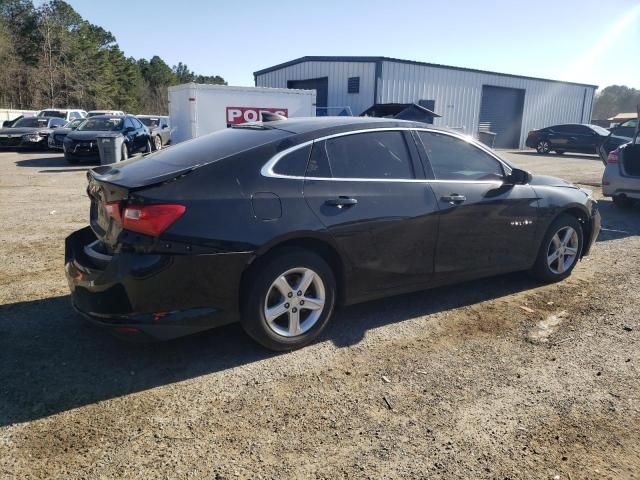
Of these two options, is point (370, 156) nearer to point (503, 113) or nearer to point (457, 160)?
point (457, 160)

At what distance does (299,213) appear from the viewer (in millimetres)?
3424

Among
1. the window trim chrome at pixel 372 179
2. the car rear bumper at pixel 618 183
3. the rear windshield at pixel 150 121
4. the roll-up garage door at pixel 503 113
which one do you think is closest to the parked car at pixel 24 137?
the rear windshield at pixel 150 121

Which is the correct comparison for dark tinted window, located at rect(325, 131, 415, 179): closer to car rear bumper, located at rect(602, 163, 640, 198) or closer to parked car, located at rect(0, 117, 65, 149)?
car rear bumper, located at rect(602, 163, 640, 198)

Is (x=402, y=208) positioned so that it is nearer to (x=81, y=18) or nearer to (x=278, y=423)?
(x=278, y=423)

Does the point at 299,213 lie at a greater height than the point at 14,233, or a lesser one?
greater

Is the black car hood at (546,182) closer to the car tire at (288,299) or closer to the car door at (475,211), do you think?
the car door at (475,211)

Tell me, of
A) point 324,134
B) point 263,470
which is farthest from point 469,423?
point 324,134

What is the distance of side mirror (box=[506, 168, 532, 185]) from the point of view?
4633 millimetres

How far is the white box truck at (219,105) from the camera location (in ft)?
47.0

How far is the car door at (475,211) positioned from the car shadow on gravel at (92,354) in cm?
53

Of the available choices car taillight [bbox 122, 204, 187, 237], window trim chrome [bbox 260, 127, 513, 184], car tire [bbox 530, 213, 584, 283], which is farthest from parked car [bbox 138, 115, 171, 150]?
car taillight [bbox 122, 204, 187, 237]

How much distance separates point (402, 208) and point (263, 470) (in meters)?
2.20

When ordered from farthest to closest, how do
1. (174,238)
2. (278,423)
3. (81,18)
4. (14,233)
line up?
(81,18) < (14,233) < (174,238) < (278,423)

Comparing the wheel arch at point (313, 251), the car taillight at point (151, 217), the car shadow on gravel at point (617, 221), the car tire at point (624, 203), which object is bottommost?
the car shadow on gravel at point (617, 221)
